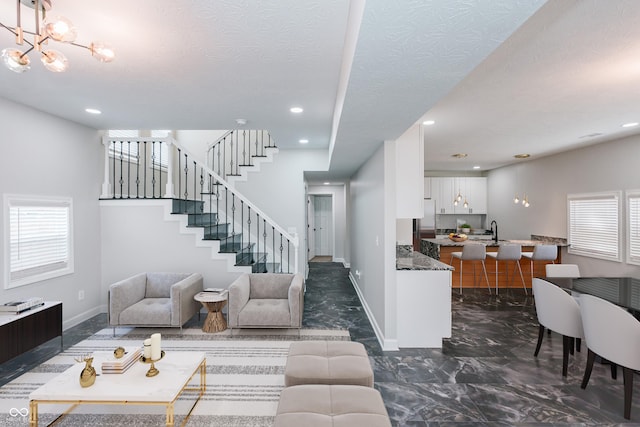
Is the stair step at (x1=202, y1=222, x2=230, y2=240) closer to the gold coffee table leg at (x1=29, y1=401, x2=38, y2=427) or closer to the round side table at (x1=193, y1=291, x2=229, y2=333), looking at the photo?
the round side table at (x1=193, y1=291, x2=229, y2=333)

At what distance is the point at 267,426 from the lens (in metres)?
2.25

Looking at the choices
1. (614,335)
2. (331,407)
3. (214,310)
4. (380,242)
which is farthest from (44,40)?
(614,335)

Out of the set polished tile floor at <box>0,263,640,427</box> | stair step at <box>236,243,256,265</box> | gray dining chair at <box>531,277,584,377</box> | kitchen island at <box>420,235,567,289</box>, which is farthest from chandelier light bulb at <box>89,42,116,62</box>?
kitchen island at <box>420,235,567,289</box>

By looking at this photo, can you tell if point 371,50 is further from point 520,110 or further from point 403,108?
point 520,110

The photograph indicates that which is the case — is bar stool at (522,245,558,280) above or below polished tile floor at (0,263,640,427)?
above

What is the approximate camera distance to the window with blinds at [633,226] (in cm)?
462

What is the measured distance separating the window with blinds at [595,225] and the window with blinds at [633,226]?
0.54 ft

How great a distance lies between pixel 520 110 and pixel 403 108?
204 cm

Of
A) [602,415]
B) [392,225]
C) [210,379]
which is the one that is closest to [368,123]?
[392,225]

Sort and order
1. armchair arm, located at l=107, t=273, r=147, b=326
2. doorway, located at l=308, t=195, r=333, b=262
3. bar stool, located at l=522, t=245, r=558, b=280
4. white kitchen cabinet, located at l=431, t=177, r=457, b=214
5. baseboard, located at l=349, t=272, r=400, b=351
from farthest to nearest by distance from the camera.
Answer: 1. doorway, located at l=308, t=195, r=333, b=262
2. white kitchen cabinet, located at l=431, t=177, r=457, b=214
3. bar stool, located at l=522, t=245, r=558, b=280
4. armchair arm, located at l=107, t=273, r=147, b=326
5. baseboard, located at l=349, t=272, r=400, b=351

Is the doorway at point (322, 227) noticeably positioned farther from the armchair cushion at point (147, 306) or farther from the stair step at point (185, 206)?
the armchair cushion at point (147, 306)

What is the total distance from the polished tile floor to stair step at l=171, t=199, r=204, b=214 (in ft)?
5.75

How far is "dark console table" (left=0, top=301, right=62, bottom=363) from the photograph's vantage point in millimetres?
2818

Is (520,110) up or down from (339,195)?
up
